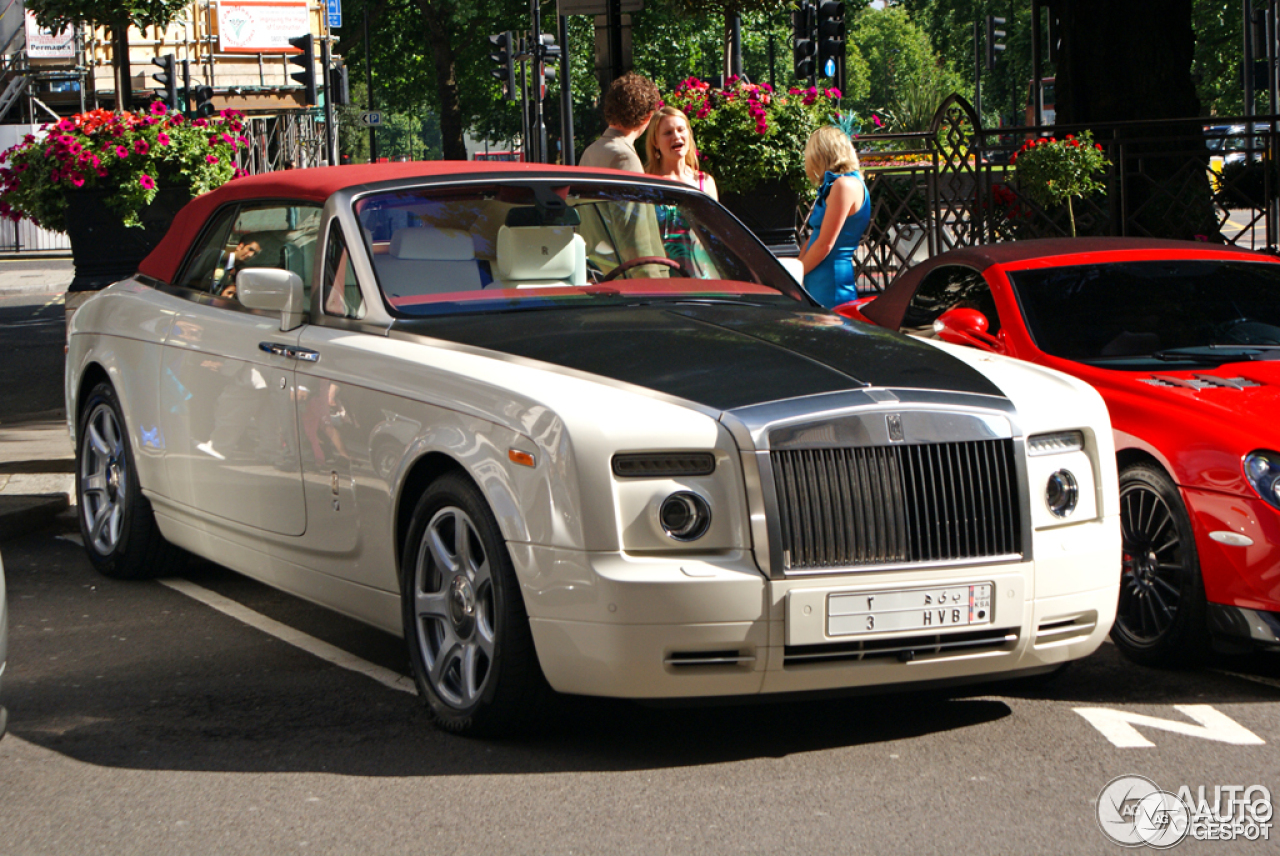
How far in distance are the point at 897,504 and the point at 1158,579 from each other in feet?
5.22

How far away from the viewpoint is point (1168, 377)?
5723 mm

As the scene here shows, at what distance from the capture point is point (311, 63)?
1202 inches

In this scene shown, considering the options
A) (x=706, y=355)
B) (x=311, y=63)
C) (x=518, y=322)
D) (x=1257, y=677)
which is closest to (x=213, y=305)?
(x=518, y=322)

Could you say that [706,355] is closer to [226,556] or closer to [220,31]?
[226,556]

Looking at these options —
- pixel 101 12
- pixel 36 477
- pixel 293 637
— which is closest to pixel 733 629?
pixel 293 637

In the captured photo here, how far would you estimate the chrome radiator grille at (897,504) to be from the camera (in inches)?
163

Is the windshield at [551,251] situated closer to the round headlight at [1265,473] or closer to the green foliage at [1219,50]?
the round headlight at [1265,473]

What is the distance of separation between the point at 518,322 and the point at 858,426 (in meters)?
1.29

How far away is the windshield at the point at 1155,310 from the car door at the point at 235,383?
2.81 m

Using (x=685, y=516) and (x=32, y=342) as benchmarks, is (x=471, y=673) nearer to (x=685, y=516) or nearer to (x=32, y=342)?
(x=685, y=516)

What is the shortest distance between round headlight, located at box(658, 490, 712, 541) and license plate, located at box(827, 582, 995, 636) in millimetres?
371

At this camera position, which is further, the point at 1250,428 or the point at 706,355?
the point at 1250,428

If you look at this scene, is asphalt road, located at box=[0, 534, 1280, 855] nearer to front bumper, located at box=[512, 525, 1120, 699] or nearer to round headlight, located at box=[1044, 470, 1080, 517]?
front bumper, located at box=[512, 525, 1120, 699]

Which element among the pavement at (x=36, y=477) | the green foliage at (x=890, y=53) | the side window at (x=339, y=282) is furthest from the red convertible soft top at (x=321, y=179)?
the green foliage at (x=890, y=53)
